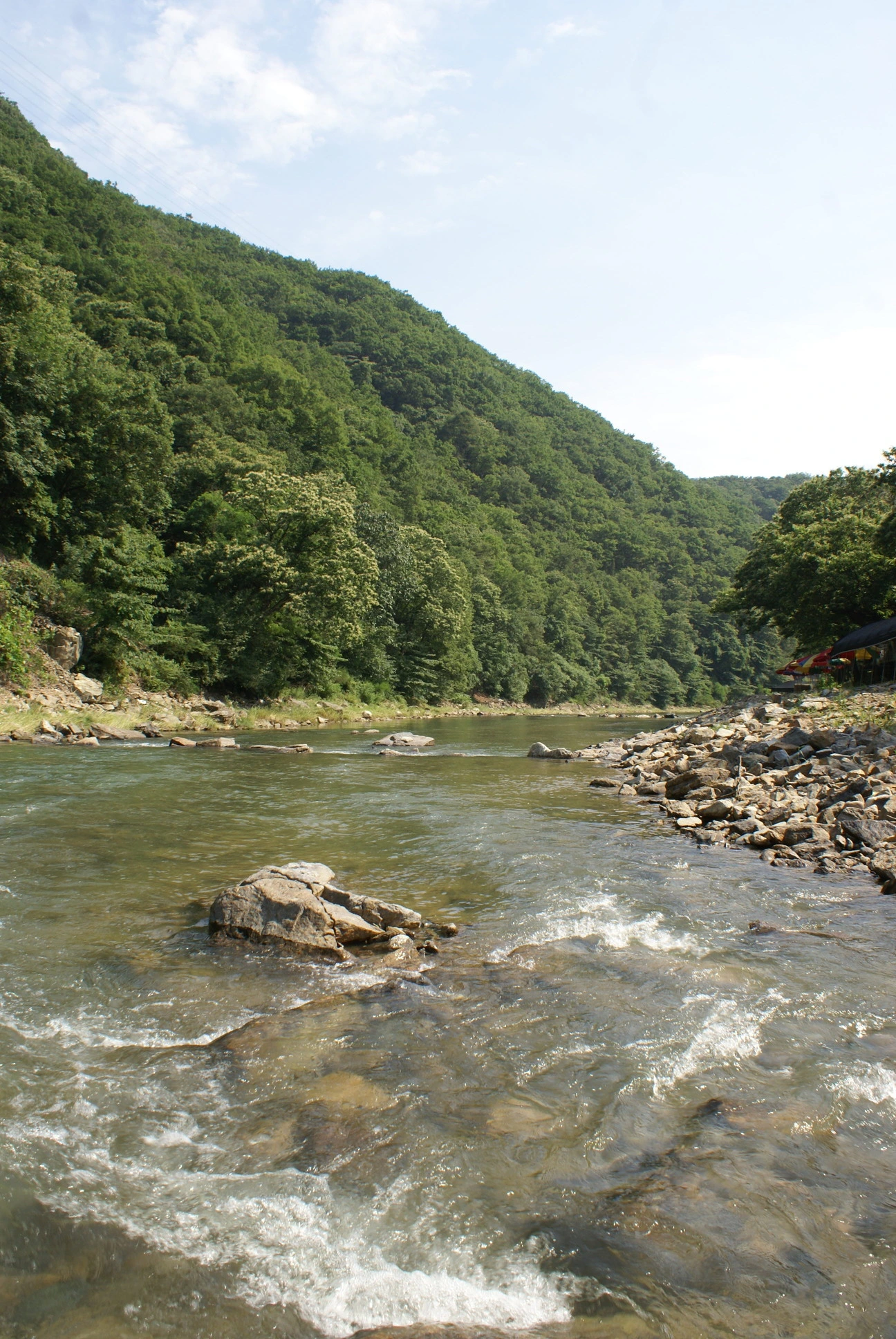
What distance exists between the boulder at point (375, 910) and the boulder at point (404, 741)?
1998 cm

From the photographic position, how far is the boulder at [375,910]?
783 centimetres

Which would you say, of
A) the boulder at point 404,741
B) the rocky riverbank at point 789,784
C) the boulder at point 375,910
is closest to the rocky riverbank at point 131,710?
the boulder at point 404,741

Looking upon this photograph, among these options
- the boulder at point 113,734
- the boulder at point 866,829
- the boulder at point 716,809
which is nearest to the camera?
the boulder at point 866,829

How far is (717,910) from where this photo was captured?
28.5ft

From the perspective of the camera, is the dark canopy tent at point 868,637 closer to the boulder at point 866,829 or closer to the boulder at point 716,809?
the boulder at point 716,809

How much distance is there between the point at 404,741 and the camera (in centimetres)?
2934

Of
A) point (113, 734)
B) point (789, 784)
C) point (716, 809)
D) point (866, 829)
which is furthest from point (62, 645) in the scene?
point (866, 829)

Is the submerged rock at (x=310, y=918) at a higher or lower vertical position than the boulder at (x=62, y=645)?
lower

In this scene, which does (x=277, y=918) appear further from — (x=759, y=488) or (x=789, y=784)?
(x=759, y=488)

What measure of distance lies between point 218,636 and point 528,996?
3596 cm

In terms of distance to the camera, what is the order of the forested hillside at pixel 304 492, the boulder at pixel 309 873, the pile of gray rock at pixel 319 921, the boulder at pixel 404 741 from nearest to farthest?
the pile of gray rock at pixel 319 921 → the boulder at pixel 309 873 → the boulder at pixel 404 741 → the forested hillside at pixel 304 492

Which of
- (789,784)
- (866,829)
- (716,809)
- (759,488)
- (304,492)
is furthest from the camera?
(759,488)

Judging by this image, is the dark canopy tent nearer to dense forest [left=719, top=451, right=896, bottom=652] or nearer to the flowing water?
dense forest [left=719, top=451, right=896, bottom=652]

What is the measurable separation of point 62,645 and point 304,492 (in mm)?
18152
